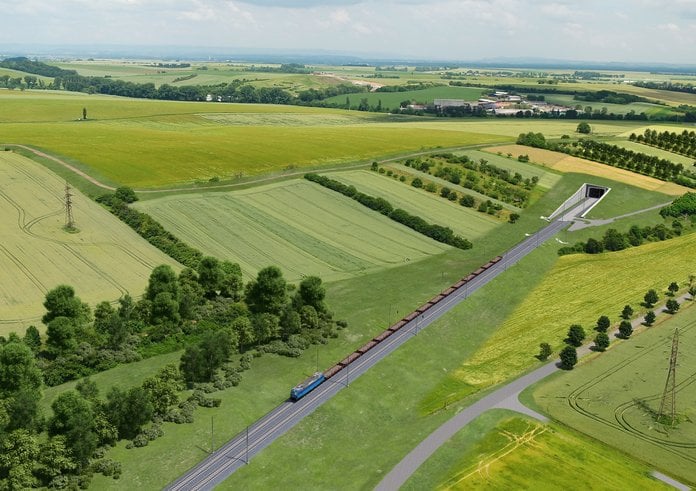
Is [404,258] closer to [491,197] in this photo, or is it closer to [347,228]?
[347,228]

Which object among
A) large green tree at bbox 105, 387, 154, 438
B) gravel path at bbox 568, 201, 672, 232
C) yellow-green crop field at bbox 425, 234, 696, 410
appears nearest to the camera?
large green tree at bbox 105, 387, 154, 438

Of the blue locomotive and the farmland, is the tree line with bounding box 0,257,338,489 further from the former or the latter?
the farmland

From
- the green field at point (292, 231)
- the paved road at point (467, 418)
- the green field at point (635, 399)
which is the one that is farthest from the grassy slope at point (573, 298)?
the green field at point (292, 231)

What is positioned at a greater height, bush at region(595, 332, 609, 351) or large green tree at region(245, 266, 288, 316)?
large green tree at region(245, 266, 288, 316)

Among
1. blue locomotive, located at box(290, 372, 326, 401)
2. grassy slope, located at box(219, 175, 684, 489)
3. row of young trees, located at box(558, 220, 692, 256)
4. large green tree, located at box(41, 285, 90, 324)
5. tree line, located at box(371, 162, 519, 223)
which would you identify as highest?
tree line, located at box(371, 162, 519, 223)

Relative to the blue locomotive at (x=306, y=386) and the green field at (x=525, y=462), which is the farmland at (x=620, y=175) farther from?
the blue locomotive at (x=306, y=386)

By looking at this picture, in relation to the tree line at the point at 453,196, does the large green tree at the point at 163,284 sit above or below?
below

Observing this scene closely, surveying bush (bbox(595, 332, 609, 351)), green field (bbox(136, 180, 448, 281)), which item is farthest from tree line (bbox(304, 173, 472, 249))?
bush (bbox(595, 332, 609, 351))

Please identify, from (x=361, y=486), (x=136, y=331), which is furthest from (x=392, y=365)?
(x=136, y=331)
